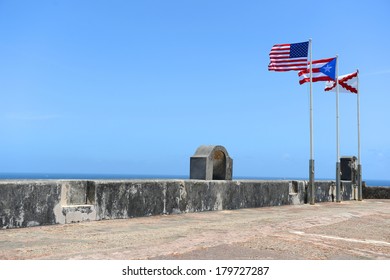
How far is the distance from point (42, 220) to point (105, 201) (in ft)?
4.00

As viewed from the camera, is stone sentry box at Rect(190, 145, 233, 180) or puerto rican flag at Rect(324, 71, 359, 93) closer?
stone sentry box at Rect(190, 145, 233, 180)

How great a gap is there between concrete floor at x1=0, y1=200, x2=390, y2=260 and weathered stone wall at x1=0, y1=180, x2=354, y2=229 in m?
0.25

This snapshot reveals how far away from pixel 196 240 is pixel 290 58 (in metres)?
10.4

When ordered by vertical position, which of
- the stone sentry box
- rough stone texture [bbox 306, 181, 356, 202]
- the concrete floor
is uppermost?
the stone sentry box

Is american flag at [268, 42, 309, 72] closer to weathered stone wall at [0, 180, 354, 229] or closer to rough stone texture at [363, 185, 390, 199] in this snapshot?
weathered stone wall at [0, 180, 354, 229]

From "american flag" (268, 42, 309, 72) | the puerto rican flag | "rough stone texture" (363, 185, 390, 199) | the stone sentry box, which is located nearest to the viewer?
the stone sentry box

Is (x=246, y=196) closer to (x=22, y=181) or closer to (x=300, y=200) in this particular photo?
(x=300, y=200)

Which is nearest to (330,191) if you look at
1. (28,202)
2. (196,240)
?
(196,240)

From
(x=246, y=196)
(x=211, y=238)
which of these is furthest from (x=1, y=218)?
(x=246, y=196)

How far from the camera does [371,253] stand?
189 inches

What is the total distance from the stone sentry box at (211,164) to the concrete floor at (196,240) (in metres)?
3.02

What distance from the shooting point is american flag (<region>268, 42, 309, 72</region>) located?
1445cm

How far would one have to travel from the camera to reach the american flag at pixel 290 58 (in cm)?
1445

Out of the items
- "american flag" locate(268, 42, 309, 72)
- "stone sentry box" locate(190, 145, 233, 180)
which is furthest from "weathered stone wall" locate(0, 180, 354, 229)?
"american flag" locate(268, 42, 309, 72)
